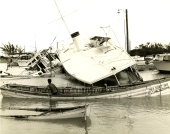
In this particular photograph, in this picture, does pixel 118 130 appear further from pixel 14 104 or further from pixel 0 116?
pixel 14 104

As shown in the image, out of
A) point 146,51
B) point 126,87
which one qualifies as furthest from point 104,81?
point 146,51

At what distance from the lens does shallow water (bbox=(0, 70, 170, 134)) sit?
14279mm

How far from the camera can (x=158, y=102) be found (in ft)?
69.4

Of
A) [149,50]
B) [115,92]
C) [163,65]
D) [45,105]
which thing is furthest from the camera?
[149,50]

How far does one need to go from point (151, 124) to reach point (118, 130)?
194cm

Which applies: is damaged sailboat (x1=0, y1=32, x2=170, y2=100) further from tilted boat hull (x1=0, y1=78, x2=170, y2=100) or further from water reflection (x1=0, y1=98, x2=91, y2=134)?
water reflection (x1=0, y1=98, x2=91, y2=134)

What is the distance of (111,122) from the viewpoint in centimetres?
1585

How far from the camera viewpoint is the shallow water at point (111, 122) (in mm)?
14279

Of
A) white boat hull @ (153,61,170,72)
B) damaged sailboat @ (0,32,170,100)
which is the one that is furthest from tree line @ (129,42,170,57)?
damaged sailboat @ (0,32,170,100)

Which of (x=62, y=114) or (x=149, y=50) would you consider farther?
(x=149, y=50)

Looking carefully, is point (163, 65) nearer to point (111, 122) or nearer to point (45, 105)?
point (45, 105)

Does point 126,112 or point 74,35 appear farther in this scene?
point 74,35

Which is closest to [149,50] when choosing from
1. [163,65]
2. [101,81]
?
[163,65]

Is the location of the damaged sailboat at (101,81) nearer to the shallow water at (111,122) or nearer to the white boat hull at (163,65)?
the shallow water at (111,122)
